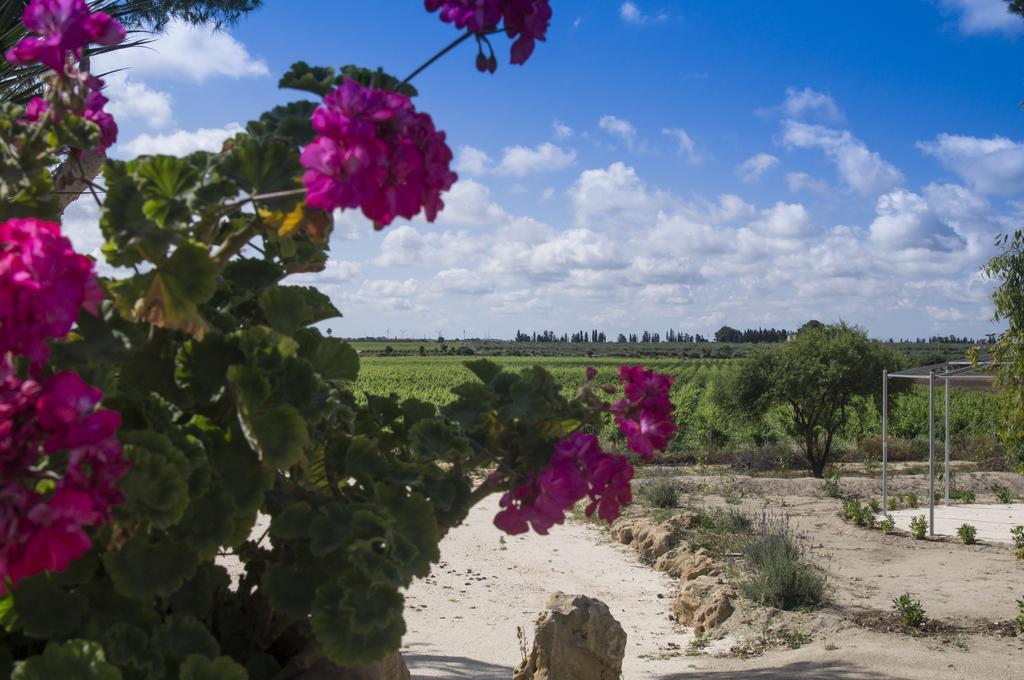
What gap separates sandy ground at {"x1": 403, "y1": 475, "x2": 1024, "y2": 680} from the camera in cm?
601

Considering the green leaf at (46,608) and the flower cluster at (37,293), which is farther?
the green leaf at (46,608)

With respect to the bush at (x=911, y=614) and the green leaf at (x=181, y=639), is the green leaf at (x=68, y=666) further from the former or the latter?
the bush at (x=911, y=614)

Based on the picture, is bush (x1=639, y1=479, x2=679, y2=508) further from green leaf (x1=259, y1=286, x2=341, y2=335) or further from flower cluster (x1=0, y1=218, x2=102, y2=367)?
flower cluster (x1=0, y1=218, x2=102, y2=367)

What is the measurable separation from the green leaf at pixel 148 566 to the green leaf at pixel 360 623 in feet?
0.84

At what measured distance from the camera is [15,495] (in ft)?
3.49

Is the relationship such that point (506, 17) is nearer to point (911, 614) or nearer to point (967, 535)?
point (911, 614)

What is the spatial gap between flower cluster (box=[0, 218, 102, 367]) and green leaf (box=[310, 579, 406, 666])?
72cm

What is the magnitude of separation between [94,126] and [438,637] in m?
6.23

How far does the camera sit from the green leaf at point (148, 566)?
5.32ft

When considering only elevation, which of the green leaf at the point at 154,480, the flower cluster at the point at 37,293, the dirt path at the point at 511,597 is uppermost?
the flower cluster at the point at 37,293

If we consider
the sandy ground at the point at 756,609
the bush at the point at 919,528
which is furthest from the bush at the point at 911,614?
the bush at the point at 919,528

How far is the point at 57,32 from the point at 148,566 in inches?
41.3

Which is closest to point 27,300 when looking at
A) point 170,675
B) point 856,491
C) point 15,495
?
point 15,495

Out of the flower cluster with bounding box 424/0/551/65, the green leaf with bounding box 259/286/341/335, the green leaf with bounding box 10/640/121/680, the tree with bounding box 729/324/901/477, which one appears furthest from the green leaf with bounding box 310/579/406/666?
the tree with bounding box 729/324/901/477
